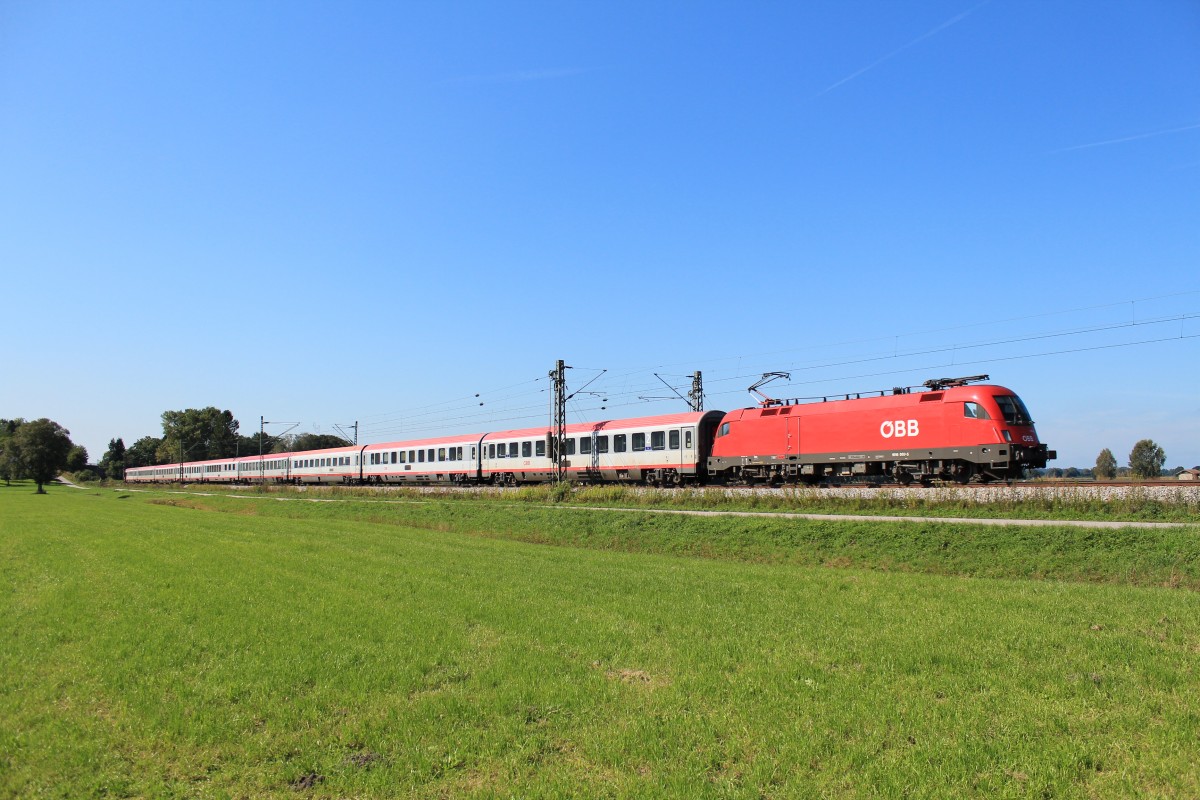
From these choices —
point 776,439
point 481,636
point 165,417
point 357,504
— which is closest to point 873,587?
point 481,636

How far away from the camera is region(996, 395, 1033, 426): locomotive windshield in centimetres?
2578

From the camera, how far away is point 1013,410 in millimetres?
26094

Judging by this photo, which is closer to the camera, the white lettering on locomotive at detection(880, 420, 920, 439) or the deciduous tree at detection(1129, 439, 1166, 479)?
the white lettering on locomotive at detection(880, 420, 920, 439)

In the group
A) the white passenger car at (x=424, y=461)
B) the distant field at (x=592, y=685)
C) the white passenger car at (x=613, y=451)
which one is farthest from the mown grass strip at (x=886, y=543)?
the white passenger car at (x=424, y=461)

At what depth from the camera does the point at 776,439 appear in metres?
32.9

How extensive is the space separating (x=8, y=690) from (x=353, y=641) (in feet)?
10.6

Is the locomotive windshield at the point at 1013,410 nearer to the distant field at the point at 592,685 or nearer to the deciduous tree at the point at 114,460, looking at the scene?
the distant field at the point at 592,685

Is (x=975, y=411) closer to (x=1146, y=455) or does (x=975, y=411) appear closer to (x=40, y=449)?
(x=1146, y=455)

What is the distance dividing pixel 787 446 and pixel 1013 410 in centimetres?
900

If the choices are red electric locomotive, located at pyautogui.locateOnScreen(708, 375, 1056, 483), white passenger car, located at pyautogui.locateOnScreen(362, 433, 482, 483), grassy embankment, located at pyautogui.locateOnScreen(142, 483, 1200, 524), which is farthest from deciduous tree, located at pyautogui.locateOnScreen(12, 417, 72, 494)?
red electric locomotive, located at pyautogui.locateOnScreen(708, 375, 1056, 483)

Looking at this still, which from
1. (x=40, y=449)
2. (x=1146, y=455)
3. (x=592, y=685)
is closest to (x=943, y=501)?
(x=592, y=685)

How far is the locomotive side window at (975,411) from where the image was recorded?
1013 inches

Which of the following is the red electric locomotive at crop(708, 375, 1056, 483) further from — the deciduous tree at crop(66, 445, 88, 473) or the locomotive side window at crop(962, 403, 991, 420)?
the deciduous tree at crop(66, 445, 88, 473)

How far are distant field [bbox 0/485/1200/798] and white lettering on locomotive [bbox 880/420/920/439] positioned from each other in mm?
13193
